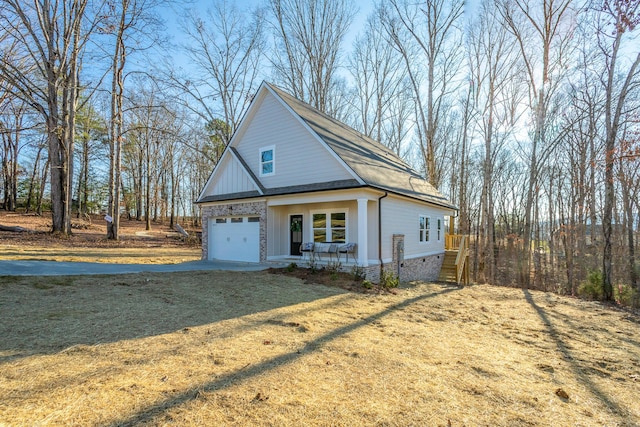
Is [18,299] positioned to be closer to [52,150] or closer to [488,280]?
[52,150]

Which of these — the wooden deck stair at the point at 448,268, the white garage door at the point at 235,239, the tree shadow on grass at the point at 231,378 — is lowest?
the wooden deck stair at the point at 448,268

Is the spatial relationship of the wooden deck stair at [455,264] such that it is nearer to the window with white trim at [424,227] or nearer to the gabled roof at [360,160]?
the window with white trim at [424,227]

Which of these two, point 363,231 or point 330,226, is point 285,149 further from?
point 363,231

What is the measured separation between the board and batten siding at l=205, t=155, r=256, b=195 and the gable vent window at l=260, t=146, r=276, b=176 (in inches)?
28.2

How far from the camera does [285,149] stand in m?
12.5

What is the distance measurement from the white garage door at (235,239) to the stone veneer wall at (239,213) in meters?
0.22

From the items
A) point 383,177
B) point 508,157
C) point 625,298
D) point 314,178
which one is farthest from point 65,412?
point 508,157

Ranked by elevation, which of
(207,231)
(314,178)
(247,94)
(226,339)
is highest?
(247,94)

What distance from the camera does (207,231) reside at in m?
14.5

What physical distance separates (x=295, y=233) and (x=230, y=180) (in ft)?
12.4

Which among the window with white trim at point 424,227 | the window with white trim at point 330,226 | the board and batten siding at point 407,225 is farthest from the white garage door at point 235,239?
the window with white trim at point 424,227

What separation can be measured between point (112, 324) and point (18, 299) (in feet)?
8.11

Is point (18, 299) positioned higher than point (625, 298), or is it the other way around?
point (18, 299)

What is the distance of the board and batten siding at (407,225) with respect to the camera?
37.3ft
